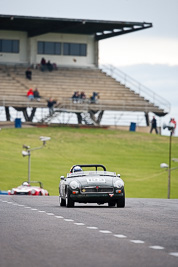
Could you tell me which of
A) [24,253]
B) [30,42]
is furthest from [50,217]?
[30,42]

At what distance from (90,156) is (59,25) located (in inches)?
Result: 761

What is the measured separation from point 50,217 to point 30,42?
69.1 metres

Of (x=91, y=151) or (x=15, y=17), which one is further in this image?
(x=15, y=17)

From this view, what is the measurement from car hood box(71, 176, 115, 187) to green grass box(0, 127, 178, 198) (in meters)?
31.1

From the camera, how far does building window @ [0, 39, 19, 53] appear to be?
85.1 meters

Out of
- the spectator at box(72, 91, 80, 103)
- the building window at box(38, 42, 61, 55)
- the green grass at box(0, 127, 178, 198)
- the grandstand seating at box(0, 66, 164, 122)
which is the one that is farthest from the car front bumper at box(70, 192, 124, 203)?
the building window at box(38, 42, 61, 55)

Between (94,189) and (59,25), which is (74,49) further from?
(94,189)

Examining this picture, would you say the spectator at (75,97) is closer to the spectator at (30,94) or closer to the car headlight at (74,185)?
the spectator at (30,94)

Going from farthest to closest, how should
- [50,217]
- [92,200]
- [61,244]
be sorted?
[92,200] → [50,217] → [61,244]

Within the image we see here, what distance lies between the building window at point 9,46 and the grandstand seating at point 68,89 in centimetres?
254

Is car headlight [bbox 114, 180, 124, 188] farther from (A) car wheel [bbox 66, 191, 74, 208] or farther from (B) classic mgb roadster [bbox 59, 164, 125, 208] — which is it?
(A) car wheel [bbox 66, 191, 74, 208]

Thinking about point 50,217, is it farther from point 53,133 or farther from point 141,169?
point 53,133

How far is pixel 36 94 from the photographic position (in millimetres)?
76312

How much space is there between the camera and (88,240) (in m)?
12.4
